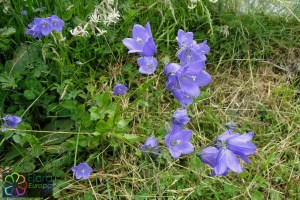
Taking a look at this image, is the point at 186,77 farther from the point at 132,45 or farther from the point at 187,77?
the point at 132,45

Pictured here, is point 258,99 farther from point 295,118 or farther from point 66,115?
point 66,115

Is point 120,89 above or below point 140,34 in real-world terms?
below

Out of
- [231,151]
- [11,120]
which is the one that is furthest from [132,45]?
[11,120]

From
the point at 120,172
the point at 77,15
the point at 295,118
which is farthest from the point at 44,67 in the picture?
the point at 295,118

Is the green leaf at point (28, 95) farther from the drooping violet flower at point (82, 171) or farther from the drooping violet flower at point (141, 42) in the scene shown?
the drooping violet flower at point (141, 42)

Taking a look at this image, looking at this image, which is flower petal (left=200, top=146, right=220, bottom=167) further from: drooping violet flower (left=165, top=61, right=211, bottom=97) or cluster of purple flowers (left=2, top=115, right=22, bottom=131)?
cluster of purple flowers (left=2, top=115, right=22, bottom=131)

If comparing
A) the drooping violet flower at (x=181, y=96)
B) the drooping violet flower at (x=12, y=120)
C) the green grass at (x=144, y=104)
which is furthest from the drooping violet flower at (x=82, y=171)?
the drooping violet flower at (x=181, y=96)

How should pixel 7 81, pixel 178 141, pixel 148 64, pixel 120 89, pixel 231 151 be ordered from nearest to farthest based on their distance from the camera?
pixel 231 151 < pixel 148 64 < pixel 178 141 < pixel 7 81 < pixel 120 89
